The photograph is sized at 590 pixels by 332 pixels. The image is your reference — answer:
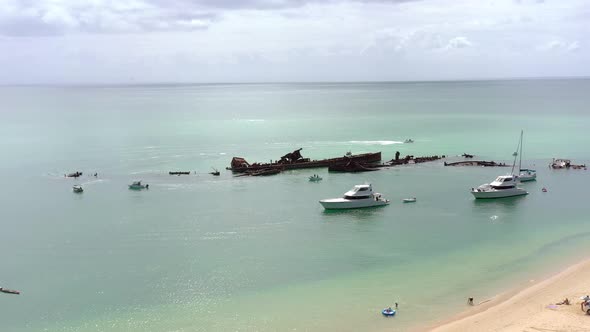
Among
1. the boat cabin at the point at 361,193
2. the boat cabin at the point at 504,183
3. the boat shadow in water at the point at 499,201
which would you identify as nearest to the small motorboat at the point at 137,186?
the boat cabin at the point at 361,193

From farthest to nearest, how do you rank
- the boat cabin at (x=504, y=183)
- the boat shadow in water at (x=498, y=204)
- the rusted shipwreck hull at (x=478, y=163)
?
the rusted shipwreck hull at (x=478, y=163)
the boat cabin at (x=504, y=183)
the boat shadow in water at (x=498, y=204)

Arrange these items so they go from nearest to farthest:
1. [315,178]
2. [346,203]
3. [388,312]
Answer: [388,312] < [346,203] < [315,178]

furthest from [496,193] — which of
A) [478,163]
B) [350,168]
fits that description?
[350,168]

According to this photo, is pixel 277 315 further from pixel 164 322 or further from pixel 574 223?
pixel 574 223

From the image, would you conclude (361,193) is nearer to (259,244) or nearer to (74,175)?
(259,244)

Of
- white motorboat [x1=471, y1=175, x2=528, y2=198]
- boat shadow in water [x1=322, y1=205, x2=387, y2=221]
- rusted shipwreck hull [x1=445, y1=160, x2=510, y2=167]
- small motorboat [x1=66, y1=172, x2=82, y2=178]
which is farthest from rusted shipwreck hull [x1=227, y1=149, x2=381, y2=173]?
white motorboat [x1=471, y1=175, x2=528, y2=198]

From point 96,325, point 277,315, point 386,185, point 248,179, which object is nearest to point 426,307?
point 277,315

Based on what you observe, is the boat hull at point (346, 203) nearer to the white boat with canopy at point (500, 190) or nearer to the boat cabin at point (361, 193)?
the boat cabin at point (361, 193)
